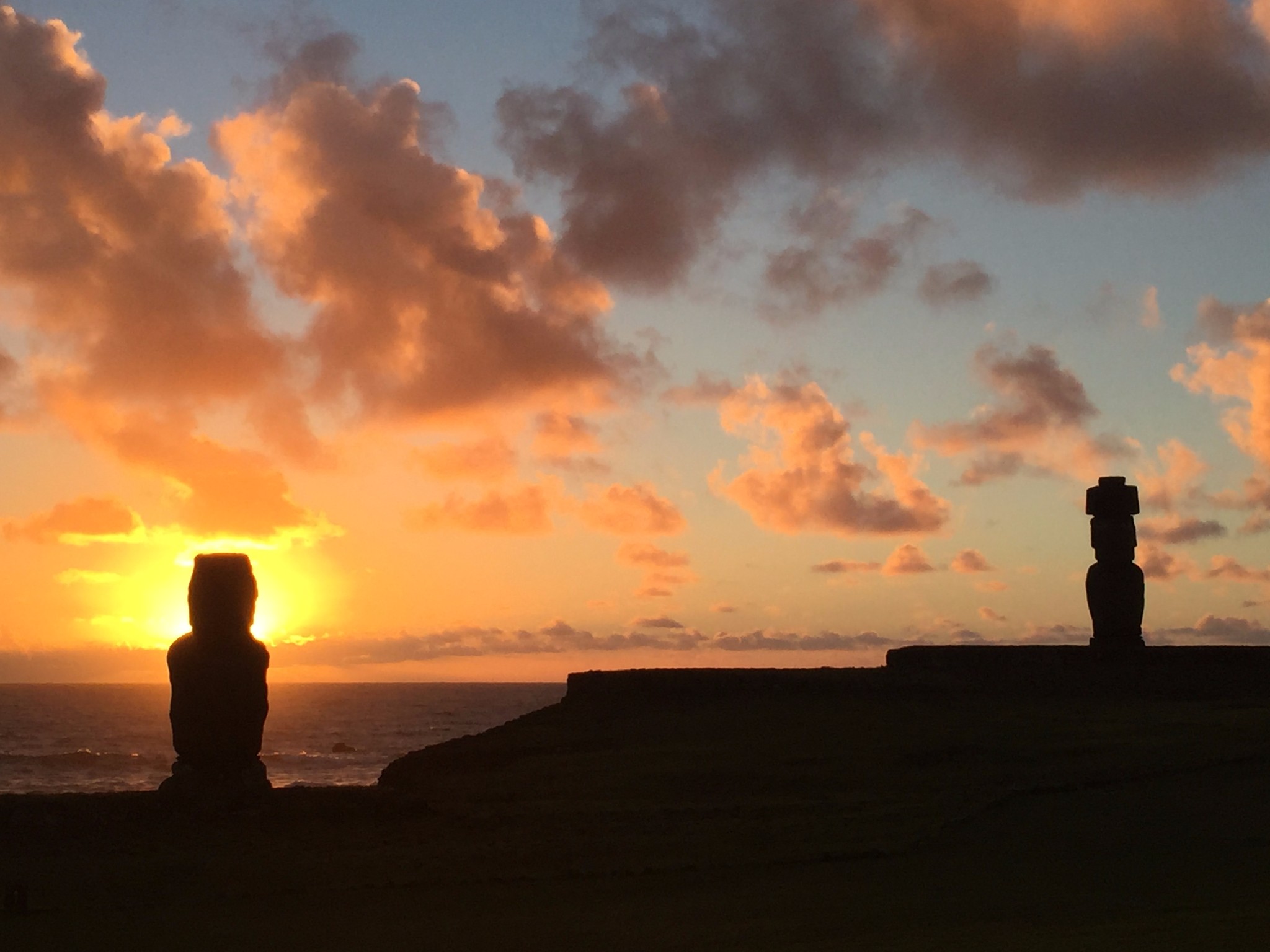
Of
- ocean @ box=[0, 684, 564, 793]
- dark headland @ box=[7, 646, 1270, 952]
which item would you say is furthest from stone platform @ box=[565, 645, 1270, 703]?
ocean @ box=[0, 684, 564, 793]

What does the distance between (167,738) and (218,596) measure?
249 ft

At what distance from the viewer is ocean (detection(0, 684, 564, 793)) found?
59.9 meters

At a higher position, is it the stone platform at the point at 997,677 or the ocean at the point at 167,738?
the stone platform at the point at 997,677

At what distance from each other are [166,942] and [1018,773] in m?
8.74

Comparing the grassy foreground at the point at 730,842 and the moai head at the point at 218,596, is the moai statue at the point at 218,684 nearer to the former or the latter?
the moai head at the point at 218,596

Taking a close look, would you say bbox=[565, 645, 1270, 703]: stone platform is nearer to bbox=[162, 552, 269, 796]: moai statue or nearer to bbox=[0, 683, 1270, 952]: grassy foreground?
bbox=[0, 683, 1270, 952]: grassy foreground

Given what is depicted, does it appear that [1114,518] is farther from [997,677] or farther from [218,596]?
[218,596]

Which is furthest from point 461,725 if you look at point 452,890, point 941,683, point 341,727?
point 452,890

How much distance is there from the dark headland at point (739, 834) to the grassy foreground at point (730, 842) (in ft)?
0.13

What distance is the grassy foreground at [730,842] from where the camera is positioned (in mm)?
9641

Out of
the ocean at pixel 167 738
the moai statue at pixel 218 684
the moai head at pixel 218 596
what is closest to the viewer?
the moai statue at pixel 218 684

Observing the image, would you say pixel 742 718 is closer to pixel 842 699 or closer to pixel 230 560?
pixel 842 699

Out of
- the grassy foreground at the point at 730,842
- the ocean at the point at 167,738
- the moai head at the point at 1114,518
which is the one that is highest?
the moai head at the point at 1114,518

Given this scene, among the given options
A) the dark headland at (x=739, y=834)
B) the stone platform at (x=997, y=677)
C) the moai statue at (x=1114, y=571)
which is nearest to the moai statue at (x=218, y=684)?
the dark headland at (x=739, y=834)
